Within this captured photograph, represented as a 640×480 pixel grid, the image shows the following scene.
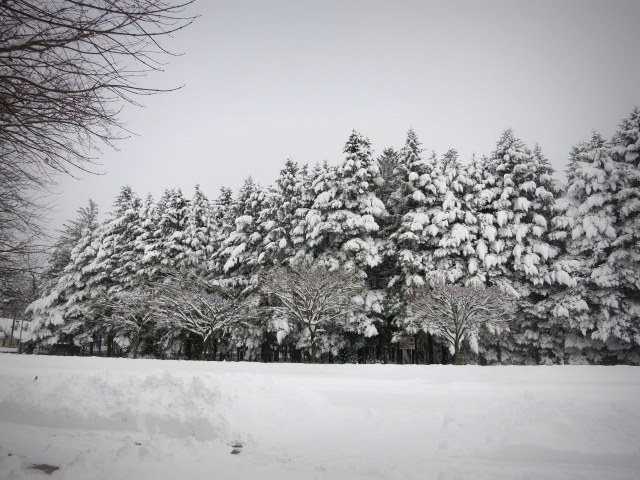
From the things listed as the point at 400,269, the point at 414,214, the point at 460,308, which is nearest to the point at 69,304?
the point at 400,269

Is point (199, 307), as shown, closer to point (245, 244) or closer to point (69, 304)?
point (245, 244)

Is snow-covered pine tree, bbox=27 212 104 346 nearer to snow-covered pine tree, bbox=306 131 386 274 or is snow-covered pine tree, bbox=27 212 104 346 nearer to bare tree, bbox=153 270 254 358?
bare tree, bbox=153 270 254 358

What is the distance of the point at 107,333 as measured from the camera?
101ft

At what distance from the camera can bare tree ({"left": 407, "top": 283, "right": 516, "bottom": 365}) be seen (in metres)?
18.1

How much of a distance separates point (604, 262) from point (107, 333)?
35629 mm

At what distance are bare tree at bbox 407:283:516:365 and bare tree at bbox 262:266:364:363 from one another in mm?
3758

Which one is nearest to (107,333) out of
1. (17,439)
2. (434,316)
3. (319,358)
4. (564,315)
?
(319,358)

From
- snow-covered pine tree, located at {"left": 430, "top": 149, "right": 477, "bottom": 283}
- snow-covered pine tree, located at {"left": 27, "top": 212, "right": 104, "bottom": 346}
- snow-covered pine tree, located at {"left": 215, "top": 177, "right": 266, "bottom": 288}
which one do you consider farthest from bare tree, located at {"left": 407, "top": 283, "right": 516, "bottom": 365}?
snow-covered pine tree, located at {"left": 27, "top": 212, "right": 104, "bottom": 346}

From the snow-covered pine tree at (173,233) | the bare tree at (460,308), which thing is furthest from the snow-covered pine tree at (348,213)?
the snow-covered pine tree at (173,233)

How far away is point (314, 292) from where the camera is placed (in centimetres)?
1977

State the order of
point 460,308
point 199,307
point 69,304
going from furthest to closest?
1. point 69,304
2. point 199,307
3. point 460,308

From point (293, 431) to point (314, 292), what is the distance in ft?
43.5

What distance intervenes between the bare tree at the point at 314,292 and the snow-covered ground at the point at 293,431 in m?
10.4

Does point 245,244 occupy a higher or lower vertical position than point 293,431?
higher
